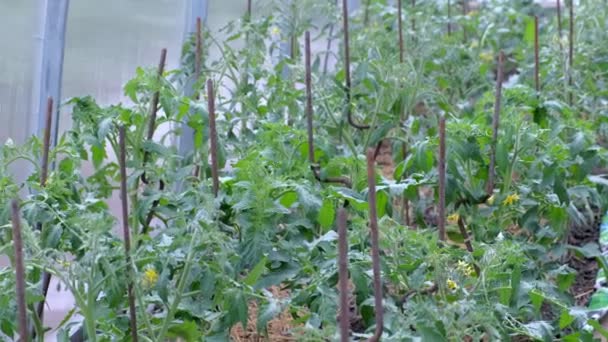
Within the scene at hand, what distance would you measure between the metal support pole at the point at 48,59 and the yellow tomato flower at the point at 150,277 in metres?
1.04

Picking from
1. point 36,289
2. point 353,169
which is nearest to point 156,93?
point 353,169

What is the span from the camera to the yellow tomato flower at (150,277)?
2195mm

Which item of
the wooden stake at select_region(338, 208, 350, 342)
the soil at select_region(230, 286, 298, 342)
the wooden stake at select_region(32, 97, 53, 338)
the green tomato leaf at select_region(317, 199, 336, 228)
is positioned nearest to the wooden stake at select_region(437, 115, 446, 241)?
the green tomato leaf at select_region(317, 199, 336, 228)

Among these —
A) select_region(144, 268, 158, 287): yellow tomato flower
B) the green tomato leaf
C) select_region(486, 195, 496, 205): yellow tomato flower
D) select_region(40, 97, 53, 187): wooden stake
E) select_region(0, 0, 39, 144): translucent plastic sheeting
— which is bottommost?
select_region(144, 268, 158, 287): yellow tomato flower

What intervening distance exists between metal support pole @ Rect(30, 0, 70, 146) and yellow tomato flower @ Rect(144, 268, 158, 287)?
1.04 metres

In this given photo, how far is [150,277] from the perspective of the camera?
2197 mm

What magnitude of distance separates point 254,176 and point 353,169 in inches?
19.5

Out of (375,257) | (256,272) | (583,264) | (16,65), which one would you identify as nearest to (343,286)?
(375,257)

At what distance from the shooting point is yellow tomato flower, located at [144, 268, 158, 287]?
220 centimetres

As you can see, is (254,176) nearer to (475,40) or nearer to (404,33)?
(404,33)

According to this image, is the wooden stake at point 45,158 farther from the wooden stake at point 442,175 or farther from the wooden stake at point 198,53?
the wooden stake at point 198,53

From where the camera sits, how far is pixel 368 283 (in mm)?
2377

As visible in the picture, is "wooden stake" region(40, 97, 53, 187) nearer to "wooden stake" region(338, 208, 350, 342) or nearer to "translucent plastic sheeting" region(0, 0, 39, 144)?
"translucent plastic sheeting" region(0, 0, 39, 144)

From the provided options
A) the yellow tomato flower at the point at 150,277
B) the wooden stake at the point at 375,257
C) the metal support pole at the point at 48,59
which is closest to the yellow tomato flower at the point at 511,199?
the wooden stake at the point at 375,257
